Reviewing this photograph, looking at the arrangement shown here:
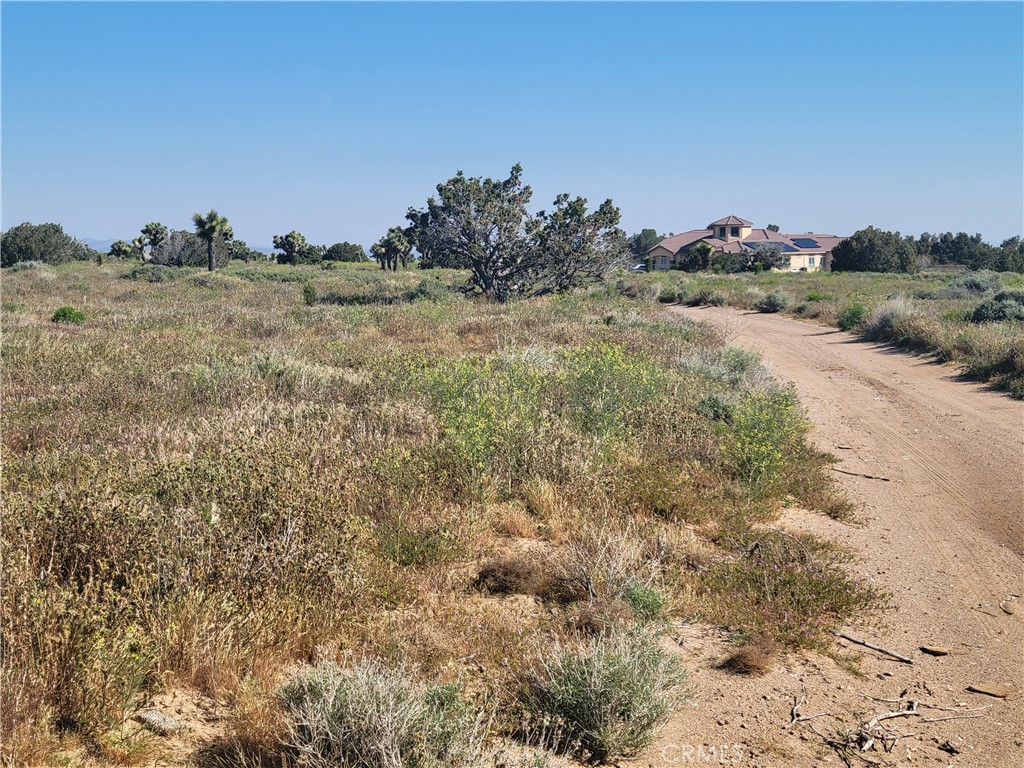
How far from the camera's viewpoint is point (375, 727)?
3027 mm

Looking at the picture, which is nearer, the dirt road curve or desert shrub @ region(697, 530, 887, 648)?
the dirt road curve

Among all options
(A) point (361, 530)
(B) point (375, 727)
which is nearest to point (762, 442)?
(A) point (361, 530)

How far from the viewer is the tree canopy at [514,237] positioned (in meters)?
28.5

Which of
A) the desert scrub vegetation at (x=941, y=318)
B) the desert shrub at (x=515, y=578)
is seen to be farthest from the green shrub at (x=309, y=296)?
the desert shrub at (x=515, y=578)

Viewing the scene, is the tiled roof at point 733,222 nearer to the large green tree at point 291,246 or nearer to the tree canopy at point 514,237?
the large green tree at point 291,246

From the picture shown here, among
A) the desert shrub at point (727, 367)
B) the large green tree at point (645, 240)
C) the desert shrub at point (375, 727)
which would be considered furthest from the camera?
the large green tree at point (645, 240)

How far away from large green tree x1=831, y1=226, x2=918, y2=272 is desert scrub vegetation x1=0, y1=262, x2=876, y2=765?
55814 millimetres

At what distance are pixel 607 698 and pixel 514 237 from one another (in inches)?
1022

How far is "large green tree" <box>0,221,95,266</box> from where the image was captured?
53688 mm

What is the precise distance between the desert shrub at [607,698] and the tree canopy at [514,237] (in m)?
25.4

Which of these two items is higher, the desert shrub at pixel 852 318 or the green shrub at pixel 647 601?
the desert shrub at pixel 852 318

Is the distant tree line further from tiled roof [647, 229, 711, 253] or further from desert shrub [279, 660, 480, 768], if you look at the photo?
desert shrub [279, 660, 480, 768]

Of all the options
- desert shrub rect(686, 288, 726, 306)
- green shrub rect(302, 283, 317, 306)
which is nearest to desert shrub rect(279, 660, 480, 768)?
green shrub rect(302, 283, 317, 306)

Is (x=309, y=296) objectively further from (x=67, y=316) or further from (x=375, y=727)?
(x=375, y=727)
